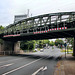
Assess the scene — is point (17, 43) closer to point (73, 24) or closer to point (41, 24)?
point (41, 24)

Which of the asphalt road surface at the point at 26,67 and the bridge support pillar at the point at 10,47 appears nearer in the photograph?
the asphalt road surface at the point at 26,67

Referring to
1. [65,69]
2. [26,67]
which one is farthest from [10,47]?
[65,69]

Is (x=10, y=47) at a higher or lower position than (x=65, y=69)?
higher

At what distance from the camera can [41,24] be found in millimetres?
28500

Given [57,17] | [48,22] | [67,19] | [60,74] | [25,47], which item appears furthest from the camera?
[25,47]

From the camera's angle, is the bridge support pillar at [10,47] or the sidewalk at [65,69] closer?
the sidewalk at [65,69]

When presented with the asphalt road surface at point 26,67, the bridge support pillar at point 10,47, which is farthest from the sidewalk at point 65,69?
the bridge support pillar at point 10,47

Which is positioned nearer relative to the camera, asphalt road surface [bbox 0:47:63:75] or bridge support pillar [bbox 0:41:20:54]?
asphalt road surface [bbox 0:47:63:75]

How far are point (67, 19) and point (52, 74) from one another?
15.9 metres

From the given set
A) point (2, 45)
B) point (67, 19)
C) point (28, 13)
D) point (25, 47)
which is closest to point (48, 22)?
point (67, 19)

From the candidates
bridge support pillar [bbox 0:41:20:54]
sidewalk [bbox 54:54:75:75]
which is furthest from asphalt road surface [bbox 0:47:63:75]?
bridge support pillar [bbox 0:41:20:54]

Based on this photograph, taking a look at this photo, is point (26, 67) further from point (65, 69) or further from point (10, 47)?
point (10, 47)

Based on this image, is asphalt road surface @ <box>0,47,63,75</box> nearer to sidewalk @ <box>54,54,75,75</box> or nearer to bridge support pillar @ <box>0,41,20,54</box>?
sidewalk @ <box>54,54,75,75</box>

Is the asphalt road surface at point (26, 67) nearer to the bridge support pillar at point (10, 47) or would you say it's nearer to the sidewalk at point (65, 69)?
the sidewalk at point (65, 69)
